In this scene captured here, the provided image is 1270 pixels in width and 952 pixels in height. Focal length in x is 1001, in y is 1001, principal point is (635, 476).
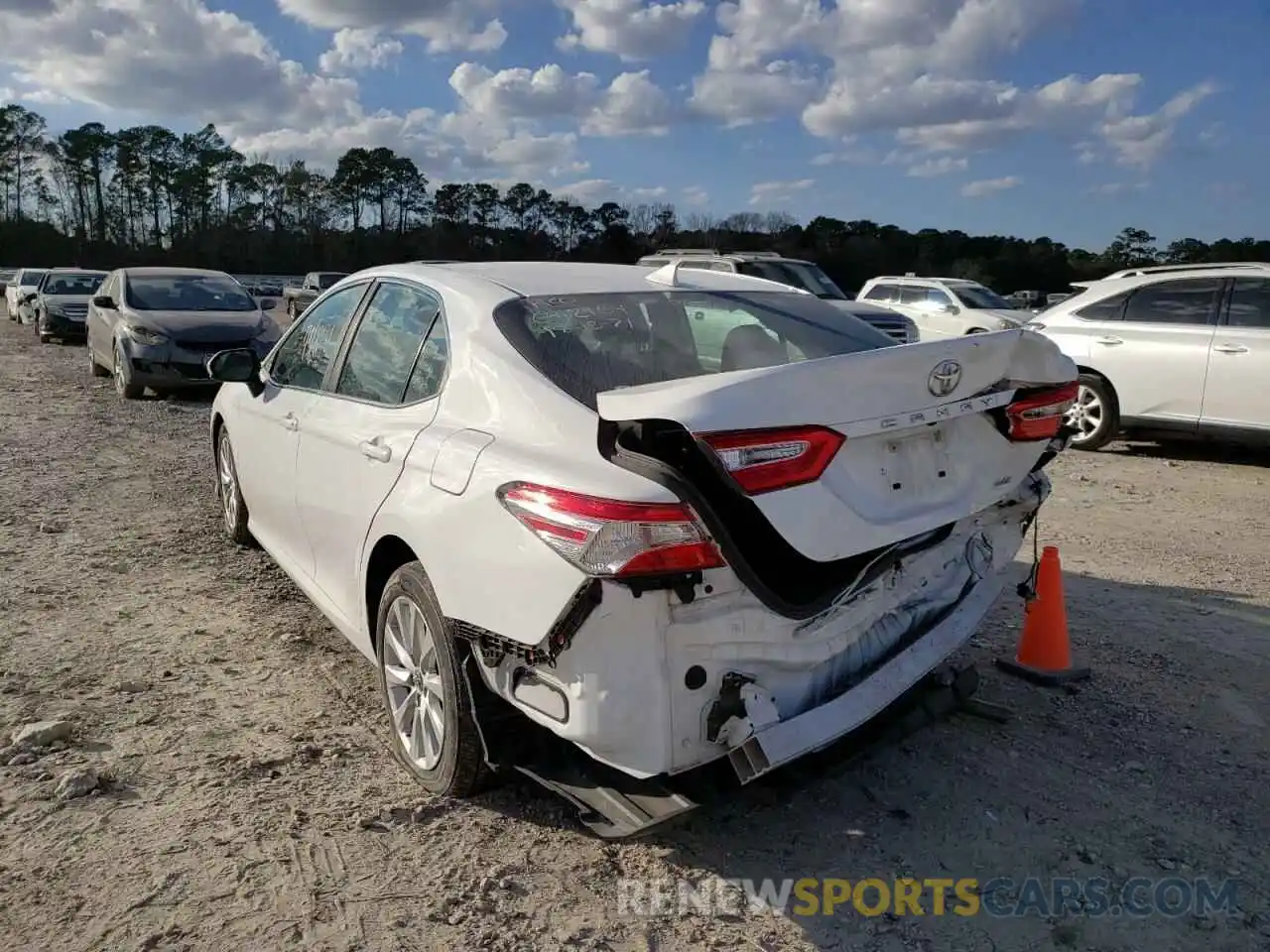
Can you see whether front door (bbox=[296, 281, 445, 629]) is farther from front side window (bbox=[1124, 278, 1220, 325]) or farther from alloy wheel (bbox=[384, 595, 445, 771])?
front side window (bbox=[1124, 278, 1220, 325])

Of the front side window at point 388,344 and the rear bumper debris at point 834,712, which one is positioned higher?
the front side window at point 388,344

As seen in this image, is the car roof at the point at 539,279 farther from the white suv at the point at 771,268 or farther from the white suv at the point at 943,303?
the white suv at the point at 943,303

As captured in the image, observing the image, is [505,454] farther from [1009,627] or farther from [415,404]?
[1009,627]

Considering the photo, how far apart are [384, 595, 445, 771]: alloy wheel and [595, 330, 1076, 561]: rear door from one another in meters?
1.02

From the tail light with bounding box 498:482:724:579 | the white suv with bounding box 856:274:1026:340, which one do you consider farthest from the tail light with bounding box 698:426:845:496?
the white suv with bounding box 856:274:1026:340

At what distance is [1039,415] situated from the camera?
3.20 metres

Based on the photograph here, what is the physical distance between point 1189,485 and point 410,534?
7.30 meters

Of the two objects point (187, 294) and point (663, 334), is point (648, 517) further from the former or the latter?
point (187, 294)

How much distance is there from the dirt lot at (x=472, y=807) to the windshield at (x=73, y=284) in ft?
66.0

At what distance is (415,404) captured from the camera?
→ 3324 mm

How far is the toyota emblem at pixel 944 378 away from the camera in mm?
2777

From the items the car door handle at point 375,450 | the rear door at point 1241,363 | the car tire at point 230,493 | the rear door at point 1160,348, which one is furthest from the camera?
the rear door at point 1160,348

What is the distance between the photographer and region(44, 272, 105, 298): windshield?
22422mm

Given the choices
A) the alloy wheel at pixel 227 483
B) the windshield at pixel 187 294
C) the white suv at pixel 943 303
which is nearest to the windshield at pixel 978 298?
the white suv at pixel 943 303
